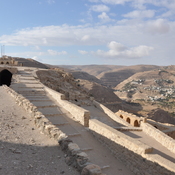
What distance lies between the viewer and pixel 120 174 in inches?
234

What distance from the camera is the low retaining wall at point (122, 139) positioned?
6.82 m

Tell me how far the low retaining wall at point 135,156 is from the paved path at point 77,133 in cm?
26

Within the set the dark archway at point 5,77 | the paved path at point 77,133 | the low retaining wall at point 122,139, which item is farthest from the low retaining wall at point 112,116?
the dark archway at point 5,77

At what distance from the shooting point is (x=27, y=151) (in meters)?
4.32

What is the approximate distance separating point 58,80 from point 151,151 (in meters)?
13.5

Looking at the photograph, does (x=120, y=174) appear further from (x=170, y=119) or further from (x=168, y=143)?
(x=170, y=119)

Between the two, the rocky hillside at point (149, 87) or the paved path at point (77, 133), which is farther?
the rocky hillside at point (149, 87)

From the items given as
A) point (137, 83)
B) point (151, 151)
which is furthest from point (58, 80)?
point (137, 83)

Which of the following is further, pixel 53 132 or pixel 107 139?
pixel 107 139

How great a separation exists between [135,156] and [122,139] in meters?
0.76

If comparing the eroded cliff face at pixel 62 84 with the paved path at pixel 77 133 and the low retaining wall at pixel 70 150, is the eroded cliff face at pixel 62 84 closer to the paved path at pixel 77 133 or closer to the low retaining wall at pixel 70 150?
the paved path at pixel 77 133

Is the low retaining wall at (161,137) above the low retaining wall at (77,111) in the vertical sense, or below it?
below

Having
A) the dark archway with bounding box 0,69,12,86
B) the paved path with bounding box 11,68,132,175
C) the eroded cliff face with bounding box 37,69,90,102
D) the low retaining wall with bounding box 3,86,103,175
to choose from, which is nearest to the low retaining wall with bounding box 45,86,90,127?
the paved path with bounding box 11,68,132,175

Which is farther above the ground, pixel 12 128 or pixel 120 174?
pixel 12 128
